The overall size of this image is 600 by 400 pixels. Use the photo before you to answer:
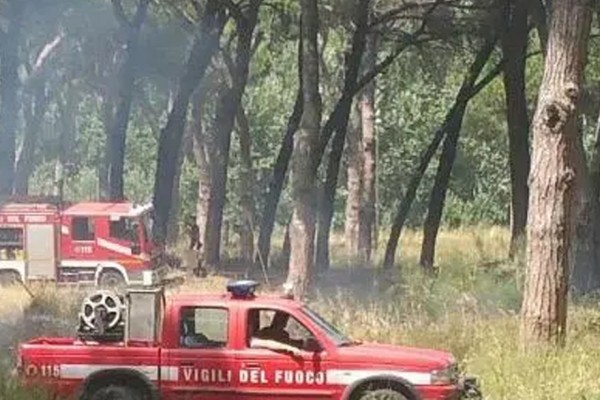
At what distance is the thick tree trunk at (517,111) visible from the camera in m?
27.9

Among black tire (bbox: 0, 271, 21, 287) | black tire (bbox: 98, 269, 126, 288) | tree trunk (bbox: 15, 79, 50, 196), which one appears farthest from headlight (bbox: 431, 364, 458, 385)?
tree trunk (bbox: 15, 79, 50, 196)

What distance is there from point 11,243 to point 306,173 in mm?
11771

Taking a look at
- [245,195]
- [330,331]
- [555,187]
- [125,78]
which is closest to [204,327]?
[330,331]

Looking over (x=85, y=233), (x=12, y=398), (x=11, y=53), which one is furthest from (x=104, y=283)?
(x=12, y=398)

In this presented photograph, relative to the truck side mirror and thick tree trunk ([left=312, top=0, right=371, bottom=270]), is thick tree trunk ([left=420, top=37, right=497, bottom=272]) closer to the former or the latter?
thick tree trunk ([left=312, top=0, right=371, bottom=270])

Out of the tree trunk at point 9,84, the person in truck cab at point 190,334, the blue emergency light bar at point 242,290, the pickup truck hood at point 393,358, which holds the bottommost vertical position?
the pickup truck hood at point 393,358

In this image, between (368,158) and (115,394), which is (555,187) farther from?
(368,158)

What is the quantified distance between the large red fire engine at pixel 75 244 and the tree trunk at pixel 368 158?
22.8 ft

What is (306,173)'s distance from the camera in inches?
878

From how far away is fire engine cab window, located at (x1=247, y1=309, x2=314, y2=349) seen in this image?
43.2ft

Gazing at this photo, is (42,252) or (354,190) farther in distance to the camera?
(354,190)

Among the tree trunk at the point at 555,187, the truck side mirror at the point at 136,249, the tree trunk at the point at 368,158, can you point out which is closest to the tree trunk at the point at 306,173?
the tree trunk at the point at 555,187

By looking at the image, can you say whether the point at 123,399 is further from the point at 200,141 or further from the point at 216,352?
the point at 200,141

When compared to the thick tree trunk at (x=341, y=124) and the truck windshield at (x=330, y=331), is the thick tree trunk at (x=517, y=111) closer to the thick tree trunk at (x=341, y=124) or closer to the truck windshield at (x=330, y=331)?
the thick tree trunk at (x=341, y=124)
